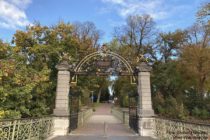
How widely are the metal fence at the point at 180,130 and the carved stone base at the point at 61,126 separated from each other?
4.02 m

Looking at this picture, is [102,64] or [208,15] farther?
[208,15]

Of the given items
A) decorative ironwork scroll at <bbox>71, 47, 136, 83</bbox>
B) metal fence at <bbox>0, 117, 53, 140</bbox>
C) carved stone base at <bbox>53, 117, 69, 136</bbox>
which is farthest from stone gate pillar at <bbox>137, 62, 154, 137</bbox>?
metal fence at <bbox>0, 117, 53, 140</bbox>

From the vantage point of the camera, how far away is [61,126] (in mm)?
10133

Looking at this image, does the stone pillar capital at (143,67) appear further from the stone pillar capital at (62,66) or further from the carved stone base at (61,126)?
the carved stone base at (61,126)

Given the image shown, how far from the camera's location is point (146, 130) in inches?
403

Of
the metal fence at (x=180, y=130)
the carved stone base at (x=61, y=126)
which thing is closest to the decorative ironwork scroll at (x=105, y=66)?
the carved stone base at (x=61, y=126)

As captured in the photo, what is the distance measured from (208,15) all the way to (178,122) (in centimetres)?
1116

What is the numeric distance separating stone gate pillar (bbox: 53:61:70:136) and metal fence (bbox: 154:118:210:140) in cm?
411

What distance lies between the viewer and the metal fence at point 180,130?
5553 mm

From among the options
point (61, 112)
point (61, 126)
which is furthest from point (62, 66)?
point (61, 126)

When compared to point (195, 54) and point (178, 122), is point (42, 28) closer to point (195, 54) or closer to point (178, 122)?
point (178, 122)

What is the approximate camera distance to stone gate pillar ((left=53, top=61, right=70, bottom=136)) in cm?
1015

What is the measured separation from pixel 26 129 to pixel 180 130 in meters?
4.67

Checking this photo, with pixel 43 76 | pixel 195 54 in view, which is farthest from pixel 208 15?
pixel 43 76
